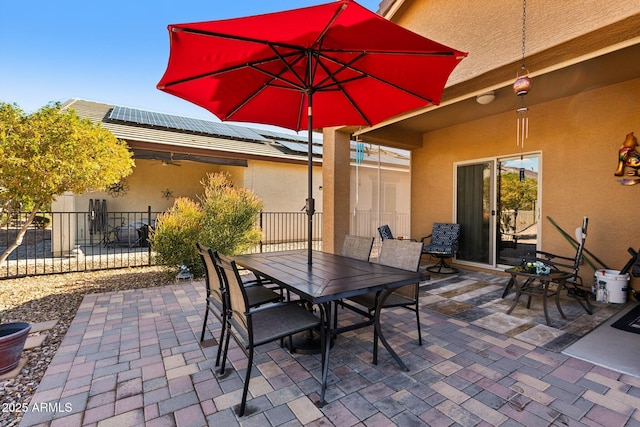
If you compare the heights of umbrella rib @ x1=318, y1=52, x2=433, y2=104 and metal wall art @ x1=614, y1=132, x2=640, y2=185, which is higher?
umbrella rib @ x1=318, y1=52, x2=433, y2=104

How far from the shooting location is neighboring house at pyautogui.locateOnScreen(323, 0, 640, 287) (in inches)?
113

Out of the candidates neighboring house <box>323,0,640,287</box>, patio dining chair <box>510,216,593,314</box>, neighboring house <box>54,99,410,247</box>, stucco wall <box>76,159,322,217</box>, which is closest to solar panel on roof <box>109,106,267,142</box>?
neighboring house <box>54,99,410,247</box>

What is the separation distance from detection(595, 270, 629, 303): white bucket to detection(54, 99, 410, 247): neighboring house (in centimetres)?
392

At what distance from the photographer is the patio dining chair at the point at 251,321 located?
1.91 metres

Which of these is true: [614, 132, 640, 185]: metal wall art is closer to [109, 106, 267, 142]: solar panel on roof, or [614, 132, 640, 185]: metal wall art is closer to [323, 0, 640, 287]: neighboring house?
[323, 0, 640, 287]: neighboring house

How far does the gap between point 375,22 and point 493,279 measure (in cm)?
471

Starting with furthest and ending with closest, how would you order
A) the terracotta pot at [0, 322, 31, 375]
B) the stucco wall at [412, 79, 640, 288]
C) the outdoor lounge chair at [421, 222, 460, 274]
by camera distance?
the outdoor lounge chair at [421, 222, 460, 274] < the stucco wall at [412, 79, 640, 288] < the terracotta pot at [0, 322, 31, 375]

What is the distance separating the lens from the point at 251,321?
6.39ft

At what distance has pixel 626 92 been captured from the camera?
13.5 feet

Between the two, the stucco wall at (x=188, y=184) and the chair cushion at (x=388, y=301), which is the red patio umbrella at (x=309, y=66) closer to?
the chair cushion at (x=388, y=301)

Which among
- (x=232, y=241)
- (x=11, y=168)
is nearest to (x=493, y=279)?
(x=232, y=241)

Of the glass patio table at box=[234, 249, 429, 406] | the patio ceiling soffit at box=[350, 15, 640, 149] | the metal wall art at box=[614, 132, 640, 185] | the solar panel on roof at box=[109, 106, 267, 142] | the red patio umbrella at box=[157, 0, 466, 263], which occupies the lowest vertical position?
the glass patio table at box=[234, 249, 429, 406]

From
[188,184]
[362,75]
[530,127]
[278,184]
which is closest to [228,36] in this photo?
[362,75]

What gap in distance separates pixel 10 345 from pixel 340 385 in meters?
2.52
